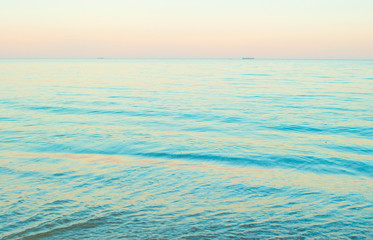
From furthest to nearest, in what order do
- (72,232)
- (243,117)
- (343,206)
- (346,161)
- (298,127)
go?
(243,117) < (298,127) < (346,161) < (343,206) < (72,232)

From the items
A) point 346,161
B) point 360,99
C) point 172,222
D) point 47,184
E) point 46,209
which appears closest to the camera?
point 172,222

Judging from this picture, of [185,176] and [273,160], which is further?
[273,160]

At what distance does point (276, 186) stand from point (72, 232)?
511 cm

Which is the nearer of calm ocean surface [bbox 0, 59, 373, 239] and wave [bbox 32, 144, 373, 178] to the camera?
calm ocean surface [bbox 0, 59, 373, 239]

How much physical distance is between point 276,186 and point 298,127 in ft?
31.3

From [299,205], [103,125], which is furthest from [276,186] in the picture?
[103,125]

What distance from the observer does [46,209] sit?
6992 mm

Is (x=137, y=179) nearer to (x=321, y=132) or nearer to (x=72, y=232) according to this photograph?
(x=72, y=232)

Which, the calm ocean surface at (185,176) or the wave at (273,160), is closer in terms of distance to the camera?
the calm ocean surface at (185,176)

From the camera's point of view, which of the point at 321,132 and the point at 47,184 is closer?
the point at 47,184

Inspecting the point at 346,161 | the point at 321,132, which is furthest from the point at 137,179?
the point at 321,132

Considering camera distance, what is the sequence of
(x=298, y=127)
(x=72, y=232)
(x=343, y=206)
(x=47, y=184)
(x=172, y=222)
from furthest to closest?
1. (x=298, y=127)
2. (x=47, y=184)
3. (x=343, y=206)
4. (x=172, y=222)
5. (x=72, y=232)

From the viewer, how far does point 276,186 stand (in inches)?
348

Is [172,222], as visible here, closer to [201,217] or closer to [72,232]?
[201,217]
